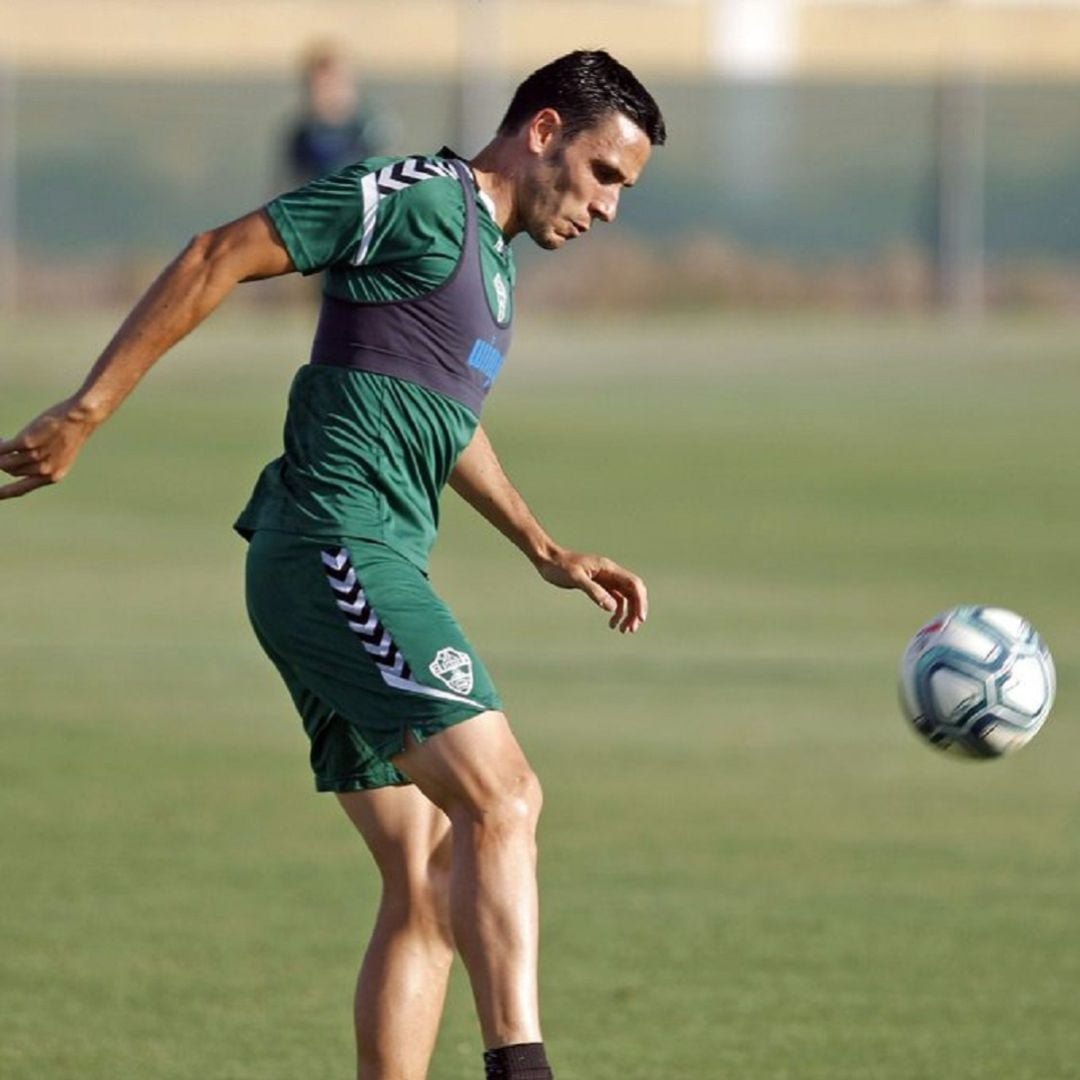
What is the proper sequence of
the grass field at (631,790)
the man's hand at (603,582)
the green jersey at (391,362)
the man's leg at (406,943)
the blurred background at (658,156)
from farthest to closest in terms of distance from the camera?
the blurred background at (658,156), the grass field at (631,790), the man's hand at (603,582), the man's leg at (406,943), the green jersey at (391,362)

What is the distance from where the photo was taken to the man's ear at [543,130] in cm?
607

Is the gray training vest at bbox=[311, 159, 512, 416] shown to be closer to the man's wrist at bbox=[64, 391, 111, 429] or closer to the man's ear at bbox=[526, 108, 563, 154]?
the man's ear at bbox=[526, 108, 563, 154]

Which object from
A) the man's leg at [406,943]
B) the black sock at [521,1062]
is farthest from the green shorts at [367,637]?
the black sock at [521,1062]

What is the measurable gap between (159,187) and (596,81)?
114ft

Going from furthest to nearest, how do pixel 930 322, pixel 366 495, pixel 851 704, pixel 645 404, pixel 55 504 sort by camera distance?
pixel 930 322 < pixel 645 404 < pixel 55 504 < pixel 851 704 < pixel 366 495

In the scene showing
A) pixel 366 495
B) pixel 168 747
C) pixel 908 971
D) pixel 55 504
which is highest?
pixel 55 504

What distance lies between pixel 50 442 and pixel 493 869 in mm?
1208

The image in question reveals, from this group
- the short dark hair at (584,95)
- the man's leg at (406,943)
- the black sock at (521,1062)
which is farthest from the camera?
the man's leg at (406,943)

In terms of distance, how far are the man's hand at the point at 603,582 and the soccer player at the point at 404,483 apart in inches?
22.8

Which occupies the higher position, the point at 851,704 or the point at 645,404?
the point at 645,404

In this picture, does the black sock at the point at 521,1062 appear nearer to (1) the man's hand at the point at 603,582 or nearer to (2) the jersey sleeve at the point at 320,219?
(1) the man's hand at the point at 603,582

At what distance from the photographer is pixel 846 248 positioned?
135ft

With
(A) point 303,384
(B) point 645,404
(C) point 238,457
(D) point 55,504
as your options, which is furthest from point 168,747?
(B) point 645,404

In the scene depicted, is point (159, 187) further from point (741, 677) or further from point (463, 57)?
point (741, 677)
